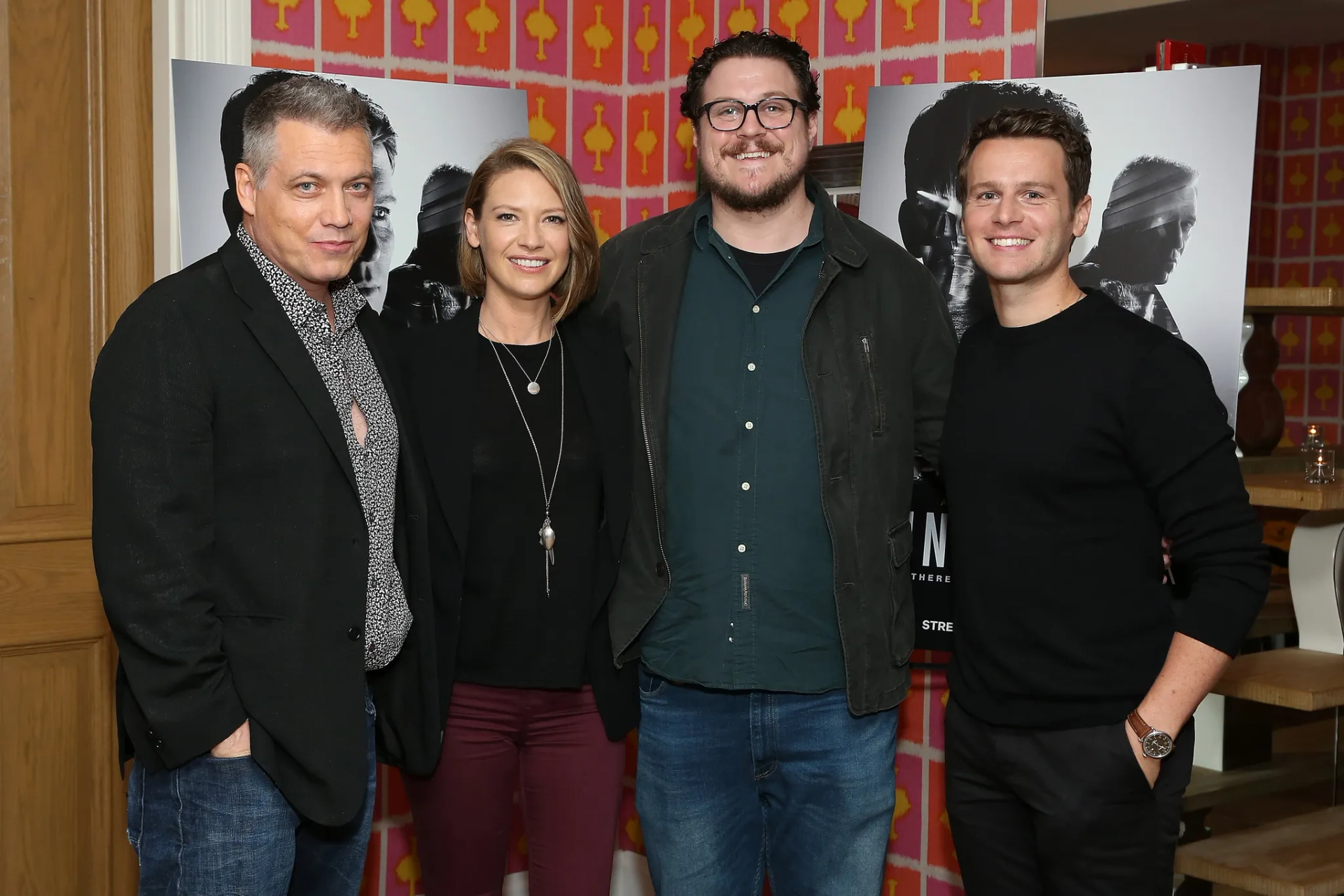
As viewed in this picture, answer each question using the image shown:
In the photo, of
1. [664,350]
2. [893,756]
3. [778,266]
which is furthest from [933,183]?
[893,756]

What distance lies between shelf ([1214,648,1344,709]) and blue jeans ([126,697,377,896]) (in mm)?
1782

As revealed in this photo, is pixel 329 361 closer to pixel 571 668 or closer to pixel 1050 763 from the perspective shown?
pixel 571 668

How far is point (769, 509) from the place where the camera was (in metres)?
2.15

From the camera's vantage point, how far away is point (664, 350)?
221 cm

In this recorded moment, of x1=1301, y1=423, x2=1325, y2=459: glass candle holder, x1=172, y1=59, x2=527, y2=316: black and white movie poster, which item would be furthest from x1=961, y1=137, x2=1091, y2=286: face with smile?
x1=172, y1=59, x2=527, y2=316: black and white movie poster

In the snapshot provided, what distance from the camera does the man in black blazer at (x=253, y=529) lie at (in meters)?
1.60

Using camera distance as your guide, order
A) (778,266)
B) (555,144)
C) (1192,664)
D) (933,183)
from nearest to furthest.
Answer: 1. (1192,664)
2. (778,266)
3. (933,183)
4. (555,144)

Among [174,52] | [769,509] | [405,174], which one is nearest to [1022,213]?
[769,509]

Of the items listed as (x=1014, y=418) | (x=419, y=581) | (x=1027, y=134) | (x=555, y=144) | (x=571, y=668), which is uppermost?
(x=555, y=144)

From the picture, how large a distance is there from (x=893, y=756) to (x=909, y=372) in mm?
690

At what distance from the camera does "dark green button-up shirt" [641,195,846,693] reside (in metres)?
2.14

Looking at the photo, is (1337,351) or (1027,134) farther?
(1337,351)

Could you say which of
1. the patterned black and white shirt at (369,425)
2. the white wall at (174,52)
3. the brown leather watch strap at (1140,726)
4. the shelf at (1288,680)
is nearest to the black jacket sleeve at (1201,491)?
the brown leather watch strap at (1140,726)

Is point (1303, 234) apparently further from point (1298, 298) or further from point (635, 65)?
point (635, 65)
